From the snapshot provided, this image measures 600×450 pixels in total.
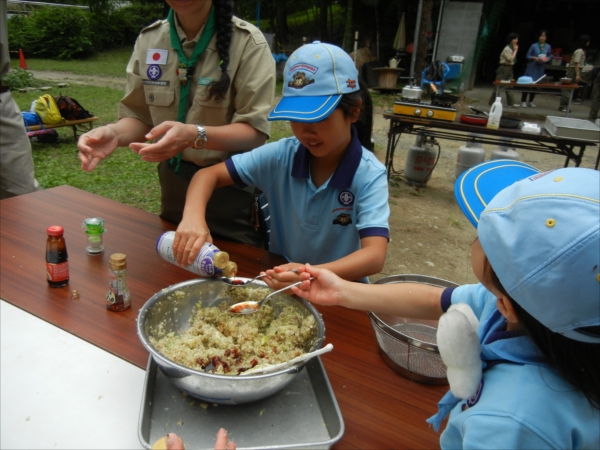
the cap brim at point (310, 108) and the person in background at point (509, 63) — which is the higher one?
the person in background at point (509, 63)

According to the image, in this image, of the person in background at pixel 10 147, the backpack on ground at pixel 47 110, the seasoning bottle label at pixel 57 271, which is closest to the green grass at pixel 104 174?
the backpack on ground at pixel 47 110

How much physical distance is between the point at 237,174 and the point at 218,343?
2.97 ft

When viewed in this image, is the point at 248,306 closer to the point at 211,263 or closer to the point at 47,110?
the point at 211,263

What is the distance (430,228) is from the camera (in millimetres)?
5125

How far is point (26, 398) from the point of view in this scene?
3.80 feet

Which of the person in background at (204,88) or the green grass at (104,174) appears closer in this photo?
the person in background at (204,88)

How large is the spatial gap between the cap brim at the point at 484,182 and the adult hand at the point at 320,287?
1.33ft

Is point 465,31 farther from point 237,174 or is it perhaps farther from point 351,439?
point 351,439

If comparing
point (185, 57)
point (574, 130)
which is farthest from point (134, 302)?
point (574, 130)

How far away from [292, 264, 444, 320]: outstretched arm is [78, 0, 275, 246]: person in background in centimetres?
88

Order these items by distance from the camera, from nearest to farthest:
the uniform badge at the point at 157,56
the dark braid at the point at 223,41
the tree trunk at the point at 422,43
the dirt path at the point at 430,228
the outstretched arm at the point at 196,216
→ the outstretched arm at the point at 196,216, the dark braid at the point at 223,41, the uniform badge at the point at 157,56, the dirt path at the point at 430,228, the tree trunk at the point at 422,43

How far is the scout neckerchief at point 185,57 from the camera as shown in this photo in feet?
6.46

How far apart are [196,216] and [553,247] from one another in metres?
1.26

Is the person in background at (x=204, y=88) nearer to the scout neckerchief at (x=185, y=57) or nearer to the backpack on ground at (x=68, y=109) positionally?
the scout neckerchief at (x=185, y=57)
